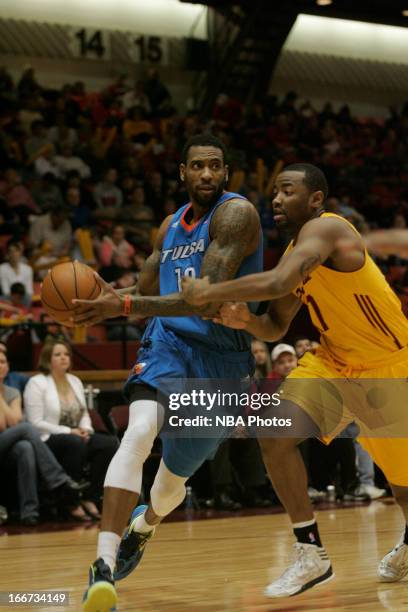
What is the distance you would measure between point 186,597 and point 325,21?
61.7ft

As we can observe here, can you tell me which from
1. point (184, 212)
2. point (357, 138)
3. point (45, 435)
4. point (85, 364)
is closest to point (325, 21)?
point (357, 138)

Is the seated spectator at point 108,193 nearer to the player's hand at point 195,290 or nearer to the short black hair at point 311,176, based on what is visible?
the short black hair at point 311,176

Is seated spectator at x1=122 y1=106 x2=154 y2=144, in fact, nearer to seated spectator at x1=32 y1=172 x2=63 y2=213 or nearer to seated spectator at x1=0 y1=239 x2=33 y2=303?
seated spectator at x1=32 y1=172 x2=63 y2=213

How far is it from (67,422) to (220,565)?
3.04 meters

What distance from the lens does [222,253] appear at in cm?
427

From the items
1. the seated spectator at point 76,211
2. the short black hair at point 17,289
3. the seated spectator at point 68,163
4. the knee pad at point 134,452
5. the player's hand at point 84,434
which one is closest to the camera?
the knee pad at point 134,452

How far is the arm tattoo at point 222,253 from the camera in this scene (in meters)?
4.14

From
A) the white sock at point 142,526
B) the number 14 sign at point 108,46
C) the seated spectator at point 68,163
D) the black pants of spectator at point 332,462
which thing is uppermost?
the number 14 sign at point 108,46

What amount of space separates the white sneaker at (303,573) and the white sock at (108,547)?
849 millimetres

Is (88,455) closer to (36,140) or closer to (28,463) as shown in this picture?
(28,463)

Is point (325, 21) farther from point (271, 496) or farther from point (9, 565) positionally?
point (9, 565)

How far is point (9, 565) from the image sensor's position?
5.45 meters

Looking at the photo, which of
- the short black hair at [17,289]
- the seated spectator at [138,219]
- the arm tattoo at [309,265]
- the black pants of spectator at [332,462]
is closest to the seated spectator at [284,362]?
the black pants of spectator at [332,462]

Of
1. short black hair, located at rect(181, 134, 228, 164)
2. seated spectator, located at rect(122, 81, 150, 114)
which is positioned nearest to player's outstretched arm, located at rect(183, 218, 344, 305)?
short black hair, located at rect(181, 134, 228, 164)
